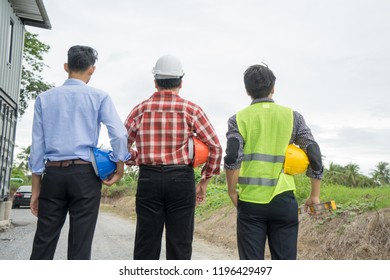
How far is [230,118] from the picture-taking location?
3.82 meters

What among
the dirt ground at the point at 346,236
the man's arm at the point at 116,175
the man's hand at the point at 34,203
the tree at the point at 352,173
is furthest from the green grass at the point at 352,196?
the tree at the point at 352,173

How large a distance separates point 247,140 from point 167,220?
3.12 feet

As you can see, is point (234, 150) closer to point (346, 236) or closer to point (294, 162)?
point (294, 162)

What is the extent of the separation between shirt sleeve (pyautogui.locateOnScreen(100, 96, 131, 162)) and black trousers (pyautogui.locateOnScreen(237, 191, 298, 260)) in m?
1.10

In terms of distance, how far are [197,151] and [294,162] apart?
2.66 feet

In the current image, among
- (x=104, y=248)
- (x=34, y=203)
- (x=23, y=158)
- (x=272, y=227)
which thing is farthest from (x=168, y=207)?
(x=23, y=158)

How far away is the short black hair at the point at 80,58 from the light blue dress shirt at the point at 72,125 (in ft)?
0.51

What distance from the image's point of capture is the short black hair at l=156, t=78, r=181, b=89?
13.5ft

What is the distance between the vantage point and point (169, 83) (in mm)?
4117

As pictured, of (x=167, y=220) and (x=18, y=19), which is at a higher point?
(x=18, y=19)

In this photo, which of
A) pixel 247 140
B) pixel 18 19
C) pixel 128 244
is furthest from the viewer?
pixel 18 19

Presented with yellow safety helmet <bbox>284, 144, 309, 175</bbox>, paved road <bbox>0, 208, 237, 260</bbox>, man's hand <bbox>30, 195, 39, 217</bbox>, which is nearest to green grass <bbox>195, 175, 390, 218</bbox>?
paved road <bbox>0, 208, 237, 260</bbox>
